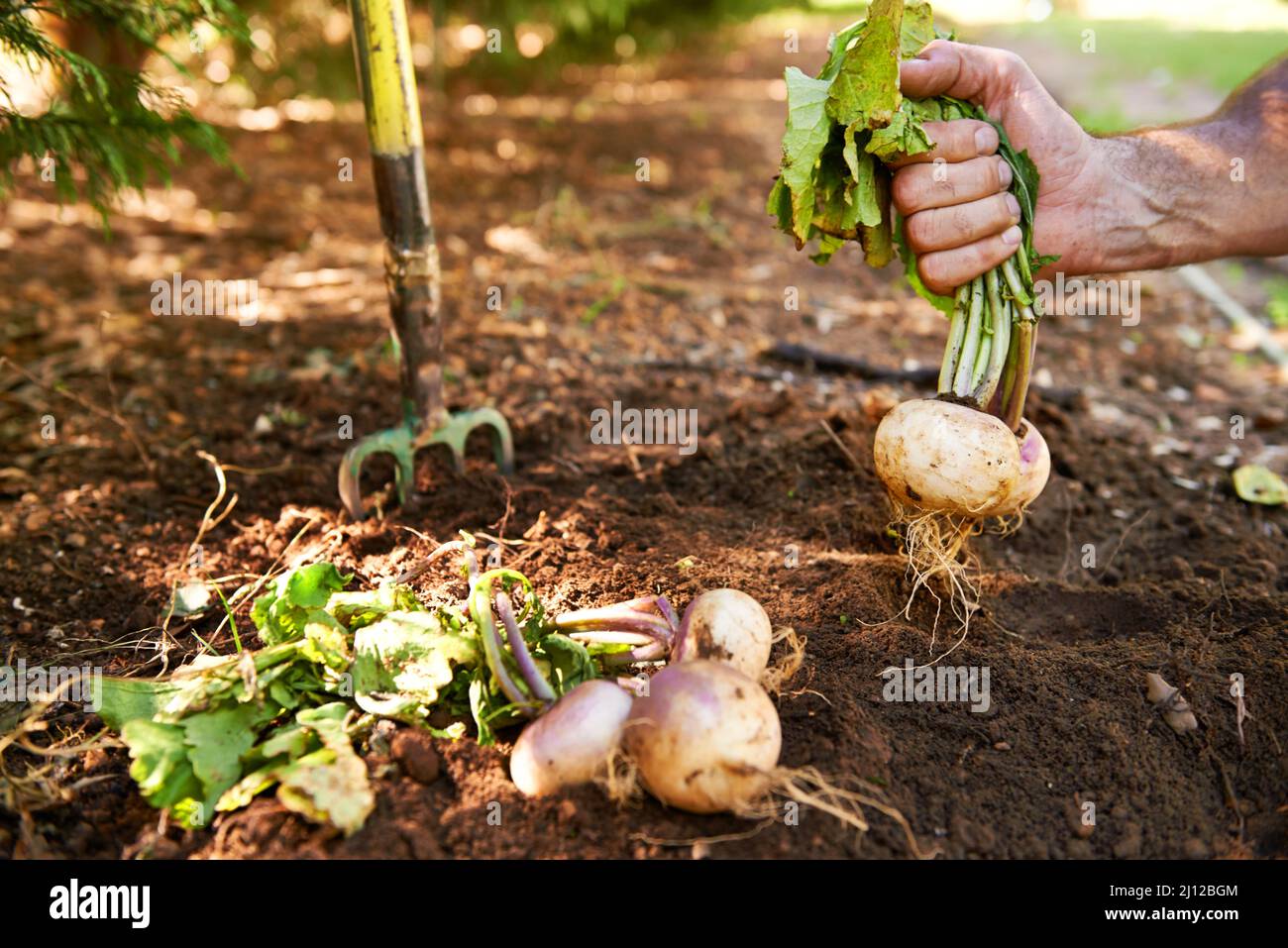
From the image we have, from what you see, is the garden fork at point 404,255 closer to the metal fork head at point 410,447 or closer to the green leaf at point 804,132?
the metal fork head at point 410,447

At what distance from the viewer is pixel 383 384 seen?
4.01 m

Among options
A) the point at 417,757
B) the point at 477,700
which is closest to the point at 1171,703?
the point at 477,700

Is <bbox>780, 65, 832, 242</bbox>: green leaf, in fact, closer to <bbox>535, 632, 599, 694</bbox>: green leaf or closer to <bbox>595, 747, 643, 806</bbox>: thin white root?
<bbox>535, 632, 599, 694</bbox>: green leaf

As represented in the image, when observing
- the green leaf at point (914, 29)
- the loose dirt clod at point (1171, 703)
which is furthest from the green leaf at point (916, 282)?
the loose dirt clod at point (1171, 703)

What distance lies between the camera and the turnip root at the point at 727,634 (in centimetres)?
220

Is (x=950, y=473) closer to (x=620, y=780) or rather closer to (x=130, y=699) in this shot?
(x=620, y=780)

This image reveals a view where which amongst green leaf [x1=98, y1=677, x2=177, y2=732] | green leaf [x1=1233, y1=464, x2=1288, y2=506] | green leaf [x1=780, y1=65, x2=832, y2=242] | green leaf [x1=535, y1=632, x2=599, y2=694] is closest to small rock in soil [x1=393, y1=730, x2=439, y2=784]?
green leaf [x1=535, y1=632, x2=599, y2=694]

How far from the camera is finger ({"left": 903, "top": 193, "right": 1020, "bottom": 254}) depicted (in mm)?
2605

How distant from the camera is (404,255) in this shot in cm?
298

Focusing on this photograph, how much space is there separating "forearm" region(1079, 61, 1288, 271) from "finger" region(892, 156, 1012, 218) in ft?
1.37

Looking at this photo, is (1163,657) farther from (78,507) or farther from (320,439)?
(78,507)
